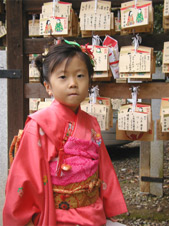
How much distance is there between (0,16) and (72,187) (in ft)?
10.8

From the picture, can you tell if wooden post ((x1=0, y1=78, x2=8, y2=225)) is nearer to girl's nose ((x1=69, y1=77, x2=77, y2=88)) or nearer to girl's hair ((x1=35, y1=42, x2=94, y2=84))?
girl's hair ((x1=35, y1=42, x2=94, y2=84))

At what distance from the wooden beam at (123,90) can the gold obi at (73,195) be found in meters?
1.40

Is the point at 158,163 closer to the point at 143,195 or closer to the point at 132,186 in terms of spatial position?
the point at 143,195

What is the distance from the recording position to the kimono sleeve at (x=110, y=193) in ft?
6.20

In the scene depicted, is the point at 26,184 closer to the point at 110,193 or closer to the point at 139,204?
the point at 110,193

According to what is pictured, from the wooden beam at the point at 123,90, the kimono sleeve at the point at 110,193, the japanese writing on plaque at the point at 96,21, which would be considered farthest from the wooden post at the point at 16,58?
the kimono sleeve at the point at 110,193

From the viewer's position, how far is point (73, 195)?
1.63m

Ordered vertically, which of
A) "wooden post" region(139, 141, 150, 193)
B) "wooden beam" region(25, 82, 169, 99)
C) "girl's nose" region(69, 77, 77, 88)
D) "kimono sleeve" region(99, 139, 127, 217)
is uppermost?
"girl's nose" region(69, 77, 77, 88)

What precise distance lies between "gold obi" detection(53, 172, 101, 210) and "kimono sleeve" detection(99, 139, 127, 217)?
0.81ft

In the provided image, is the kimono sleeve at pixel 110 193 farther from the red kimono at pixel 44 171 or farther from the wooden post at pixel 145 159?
the wooden post at pixel 145 159

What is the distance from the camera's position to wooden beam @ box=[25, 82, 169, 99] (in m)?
2.78

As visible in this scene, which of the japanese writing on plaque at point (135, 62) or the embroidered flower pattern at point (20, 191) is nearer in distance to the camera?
the embroidered flower pattern at point (20, 191)

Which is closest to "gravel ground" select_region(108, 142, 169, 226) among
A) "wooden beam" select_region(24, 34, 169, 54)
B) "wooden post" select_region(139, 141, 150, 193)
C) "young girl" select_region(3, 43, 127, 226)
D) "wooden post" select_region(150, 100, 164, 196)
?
"wooden post" select_region(150, 100, 164, 196)

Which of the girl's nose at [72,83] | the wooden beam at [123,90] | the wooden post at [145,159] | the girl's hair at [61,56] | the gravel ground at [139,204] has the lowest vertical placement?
the gravel ground at [139,204]
